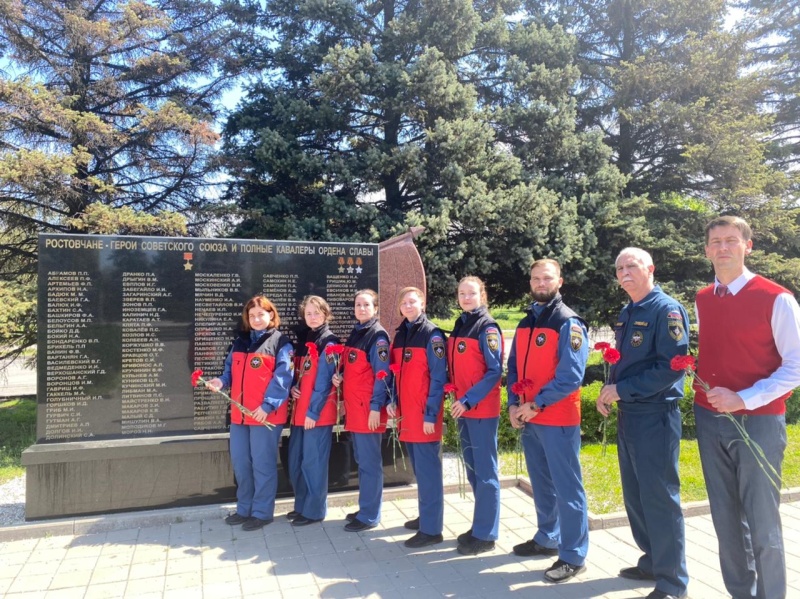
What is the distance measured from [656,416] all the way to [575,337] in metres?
0.67

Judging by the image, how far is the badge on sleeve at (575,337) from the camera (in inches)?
139

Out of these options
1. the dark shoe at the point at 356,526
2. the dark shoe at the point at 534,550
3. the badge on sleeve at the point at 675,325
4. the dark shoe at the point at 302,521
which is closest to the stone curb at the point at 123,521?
the dark shoe at the point at 302,521

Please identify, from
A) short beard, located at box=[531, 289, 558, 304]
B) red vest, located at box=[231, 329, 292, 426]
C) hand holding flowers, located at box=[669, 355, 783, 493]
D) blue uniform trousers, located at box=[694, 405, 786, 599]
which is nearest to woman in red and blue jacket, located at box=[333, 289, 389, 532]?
red vest, located at box=[231, 329, 292, 426]

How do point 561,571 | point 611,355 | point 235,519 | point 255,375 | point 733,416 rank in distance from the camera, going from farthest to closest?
point 235,519, point 255,375, point 561,571, point 611,355, point 733,416

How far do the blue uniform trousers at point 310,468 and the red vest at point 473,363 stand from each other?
131cm

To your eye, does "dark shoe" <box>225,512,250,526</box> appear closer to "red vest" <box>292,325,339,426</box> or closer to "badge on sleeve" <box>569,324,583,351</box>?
"red vest" <box>292,325,339,426</box>

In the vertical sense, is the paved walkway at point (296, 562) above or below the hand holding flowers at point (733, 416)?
below

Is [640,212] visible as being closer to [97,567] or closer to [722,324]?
[722,324]

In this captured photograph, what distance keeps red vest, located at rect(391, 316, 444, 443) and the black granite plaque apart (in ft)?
5.76

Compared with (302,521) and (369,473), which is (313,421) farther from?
(302,521)

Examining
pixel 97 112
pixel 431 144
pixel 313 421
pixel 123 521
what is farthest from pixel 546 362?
pixel 97 112

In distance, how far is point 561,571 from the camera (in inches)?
139

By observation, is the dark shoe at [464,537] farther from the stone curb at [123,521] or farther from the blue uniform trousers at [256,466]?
the blue uniform trousers at [256,466]

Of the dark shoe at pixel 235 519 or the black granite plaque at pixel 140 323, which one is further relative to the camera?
the black granite plaque at pixel 140 323
